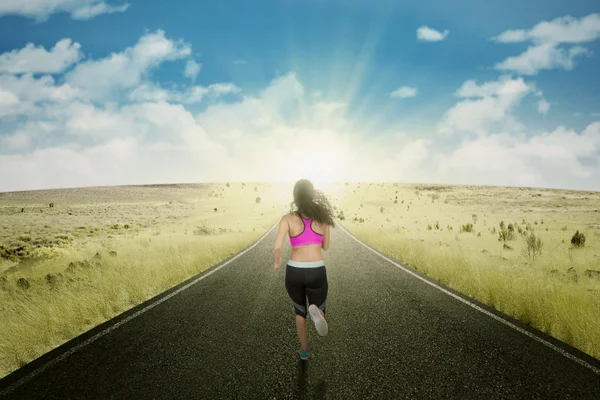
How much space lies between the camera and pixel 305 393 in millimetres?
3408

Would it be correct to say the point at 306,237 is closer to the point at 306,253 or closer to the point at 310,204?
the point at 306,253

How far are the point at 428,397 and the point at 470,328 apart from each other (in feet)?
7.72

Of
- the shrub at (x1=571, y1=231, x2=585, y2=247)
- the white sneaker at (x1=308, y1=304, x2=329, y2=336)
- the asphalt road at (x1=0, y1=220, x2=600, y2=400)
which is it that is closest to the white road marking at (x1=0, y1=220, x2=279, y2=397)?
the asphalt road at (x1=0, y1=220, x2=600, y2=400)

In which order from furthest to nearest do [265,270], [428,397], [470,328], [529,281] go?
[265,270] → [529,281] → [470,328] → [428,397]

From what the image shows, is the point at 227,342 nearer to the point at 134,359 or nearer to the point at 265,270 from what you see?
the point at 134,359

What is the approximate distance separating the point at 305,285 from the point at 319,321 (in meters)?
0.45

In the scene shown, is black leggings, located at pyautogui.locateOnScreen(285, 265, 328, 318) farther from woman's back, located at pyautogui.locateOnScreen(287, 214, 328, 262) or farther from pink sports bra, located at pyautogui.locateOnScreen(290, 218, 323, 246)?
pink sports bra, located at pyautogui.locateOnScreen(290, 218, 323, 246)

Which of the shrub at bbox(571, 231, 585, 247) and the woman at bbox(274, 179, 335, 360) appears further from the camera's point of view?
the shrub at bbox(571, 231, 585, 247)

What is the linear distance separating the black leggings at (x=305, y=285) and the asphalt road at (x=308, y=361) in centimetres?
76

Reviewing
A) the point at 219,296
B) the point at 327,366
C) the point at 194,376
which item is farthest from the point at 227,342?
the point at 219,296

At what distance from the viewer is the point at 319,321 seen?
3.61 m

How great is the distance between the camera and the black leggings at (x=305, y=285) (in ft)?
12.7

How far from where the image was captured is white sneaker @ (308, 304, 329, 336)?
357 cm

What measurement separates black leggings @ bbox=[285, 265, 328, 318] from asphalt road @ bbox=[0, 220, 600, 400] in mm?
763
